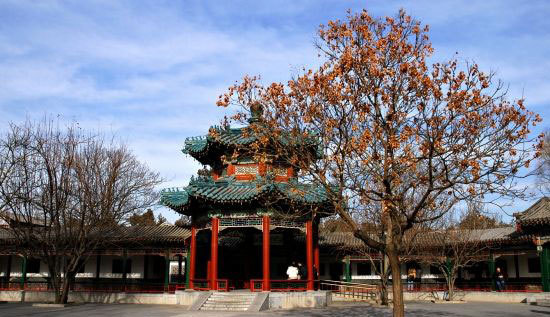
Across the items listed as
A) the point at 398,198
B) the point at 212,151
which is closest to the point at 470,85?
the point at 398,198

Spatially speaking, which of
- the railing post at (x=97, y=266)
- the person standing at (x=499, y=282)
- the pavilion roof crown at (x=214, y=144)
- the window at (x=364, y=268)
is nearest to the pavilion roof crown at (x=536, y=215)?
the person standing at (x=499, y=282)

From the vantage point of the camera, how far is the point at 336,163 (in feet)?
39.9

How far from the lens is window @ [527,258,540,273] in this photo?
32.2 m

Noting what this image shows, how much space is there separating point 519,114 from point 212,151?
15.6 metres

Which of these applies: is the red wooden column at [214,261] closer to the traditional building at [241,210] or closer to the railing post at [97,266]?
the traditional building at [241,210]

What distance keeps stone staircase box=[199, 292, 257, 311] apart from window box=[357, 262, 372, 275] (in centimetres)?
1673

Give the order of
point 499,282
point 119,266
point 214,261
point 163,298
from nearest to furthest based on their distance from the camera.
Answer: point 214,261, point 163,298, point 499,282, point 119,266

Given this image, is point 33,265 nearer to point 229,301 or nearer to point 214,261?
point 214,261

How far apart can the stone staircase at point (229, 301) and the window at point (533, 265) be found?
65.4 feet

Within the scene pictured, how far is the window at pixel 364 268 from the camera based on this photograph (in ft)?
120

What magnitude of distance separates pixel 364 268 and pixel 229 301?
1754 centimetres

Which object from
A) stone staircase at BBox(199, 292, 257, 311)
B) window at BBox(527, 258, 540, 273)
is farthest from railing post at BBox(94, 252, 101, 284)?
window at BBox(527, 258, 540, 273)

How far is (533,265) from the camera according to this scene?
32.3 metres

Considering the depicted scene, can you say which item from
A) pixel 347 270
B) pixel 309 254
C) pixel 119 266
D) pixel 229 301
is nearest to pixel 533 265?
pixel 347 270
